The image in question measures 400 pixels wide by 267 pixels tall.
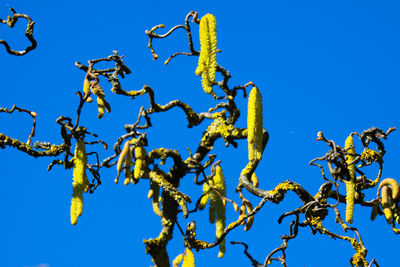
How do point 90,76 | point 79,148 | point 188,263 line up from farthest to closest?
1. point 90,76
2. point 79,148
3. point 188,263

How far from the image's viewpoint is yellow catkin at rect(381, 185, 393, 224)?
7.95 metres

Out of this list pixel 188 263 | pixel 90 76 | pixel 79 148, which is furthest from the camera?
pixel 90 76

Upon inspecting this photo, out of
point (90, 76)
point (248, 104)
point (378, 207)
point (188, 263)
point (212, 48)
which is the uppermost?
point (90, 76)

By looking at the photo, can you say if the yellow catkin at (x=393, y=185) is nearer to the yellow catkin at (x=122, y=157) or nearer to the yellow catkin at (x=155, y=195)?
the yellow catkin at (x=155, y=195)

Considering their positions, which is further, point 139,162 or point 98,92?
point 98,92

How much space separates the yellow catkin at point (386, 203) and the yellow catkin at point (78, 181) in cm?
377

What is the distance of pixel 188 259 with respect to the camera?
6875 millimetres

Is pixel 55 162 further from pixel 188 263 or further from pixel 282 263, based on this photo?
pixel 282 263

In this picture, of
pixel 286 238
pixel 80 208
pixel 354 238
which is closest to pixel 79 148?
pixel 80 208

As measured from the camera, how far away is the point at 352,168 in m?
8.09

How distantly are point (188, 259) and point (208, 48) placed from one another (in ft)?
7.88

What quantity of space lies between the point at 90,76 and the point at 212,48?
1.68 meters

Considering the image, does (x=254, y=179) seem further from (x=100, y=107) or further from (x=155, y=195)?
(x=100, y=107)

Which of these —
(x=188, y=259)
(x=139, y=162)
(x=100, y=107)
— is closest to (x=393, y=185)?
(x=188, y=259)
